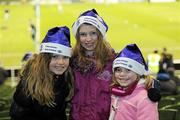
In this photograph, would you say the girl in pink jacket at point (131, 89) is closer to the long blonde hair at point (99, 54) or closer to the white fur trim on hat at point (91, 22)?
the long blonde hair at point (99, 54)

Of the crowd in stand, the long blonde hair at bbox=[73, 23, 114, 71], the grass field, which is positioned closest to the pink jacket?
the long blonde hair at bbox=[73, 23, 114, 71]

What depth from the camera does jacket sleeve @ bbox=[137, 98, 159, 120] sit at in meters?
2.33

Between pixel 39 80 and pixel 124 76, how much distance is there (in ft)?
1.44

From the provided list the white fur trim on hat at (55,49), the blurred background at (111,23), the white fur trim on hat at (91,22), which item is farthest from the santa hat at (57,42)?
the blurred background at (111,23)

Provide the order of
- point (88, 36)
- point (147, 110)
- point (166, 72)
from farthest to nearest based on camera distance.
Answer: point (166, 72) → point (88, 36) → point (147, 110)

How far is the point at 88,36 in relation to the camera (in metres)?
2.55

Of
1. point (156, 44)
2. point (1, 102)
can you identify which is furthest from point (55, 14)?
point (1, 102)

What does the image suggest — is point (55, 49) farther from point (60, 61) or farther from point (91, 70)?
point (91, 70)

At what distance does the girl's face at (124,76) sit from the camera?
2.45m

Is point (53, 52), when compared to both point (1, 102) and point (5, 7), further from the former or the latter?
point (5, 7)

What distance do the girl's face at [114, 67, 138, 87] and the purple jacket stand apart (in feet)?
A: 0.23

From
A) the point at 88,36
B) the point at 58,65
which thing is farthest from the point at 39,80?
the point at 88,36

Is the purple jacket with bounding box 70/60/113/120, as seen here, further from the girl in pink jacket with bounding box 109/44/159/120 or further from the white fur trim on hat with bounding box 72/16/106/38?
the white fur trim on hat with bounding box 72/16/106/38

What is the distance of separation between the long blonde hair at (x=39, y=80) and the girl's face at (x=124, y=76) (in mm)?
259
